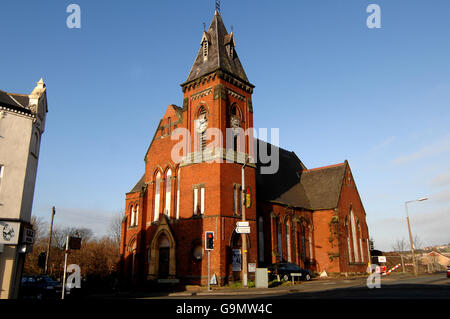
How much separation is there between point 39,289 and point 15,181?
7136 millimetres

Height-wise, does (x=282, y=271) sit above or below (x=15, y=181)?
below

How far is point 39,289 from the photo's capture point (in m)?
22.4

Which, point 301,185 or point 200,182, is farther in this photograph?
point 301,185

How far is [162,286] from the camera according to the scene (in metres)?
29.3

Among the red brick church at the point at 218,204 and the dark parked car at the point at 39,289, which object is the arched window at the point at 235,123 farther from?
the dark parked car at the point at 39,289

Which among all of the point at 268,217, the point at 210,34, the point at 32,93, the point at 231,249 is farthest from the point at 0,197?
the point at 210,34

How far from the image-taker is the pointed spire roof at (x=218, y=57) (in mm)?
32875

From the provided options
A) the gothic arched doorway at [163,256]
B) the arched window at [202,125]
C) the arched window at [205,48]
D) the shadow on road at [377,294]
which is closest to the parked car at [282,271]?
the gothic arched doorway at [163,256]

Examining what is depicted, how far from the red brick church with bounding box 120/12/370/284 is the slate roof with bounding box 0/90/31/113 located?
1325 centimetres

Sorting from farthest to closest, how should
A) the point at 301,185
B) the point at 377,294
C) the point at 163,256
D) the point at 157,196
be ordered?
the point at 301,185 → the point at 157,196 → the point at 163,256 → the point at 377,294

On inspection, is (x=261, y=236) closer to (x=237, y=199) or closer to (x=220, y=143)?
(x=237, y=199)

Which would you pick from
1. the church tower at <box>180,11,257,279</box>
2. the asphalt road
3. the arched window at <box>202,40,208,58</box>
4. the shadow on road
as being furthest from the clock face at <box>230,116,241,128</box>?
the shadow on road

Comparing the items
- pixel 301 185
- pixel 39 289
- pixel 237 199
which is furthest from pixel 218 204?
pixel 301 185

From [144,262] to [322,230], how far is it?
19518mm
